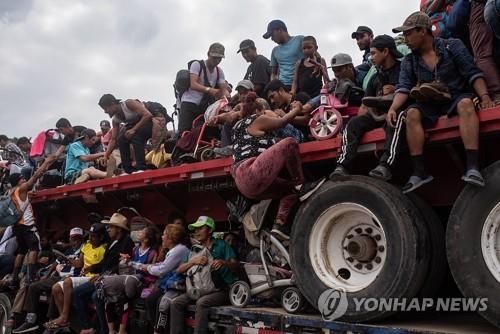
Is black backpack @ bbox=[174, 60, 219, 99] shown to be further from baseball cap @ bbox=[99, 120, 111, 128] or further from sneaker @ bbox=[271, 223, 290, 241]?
baseball cap @ bbox=[99, 120, 111, 128]

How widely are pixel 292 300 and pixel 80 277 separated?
383 centimetres

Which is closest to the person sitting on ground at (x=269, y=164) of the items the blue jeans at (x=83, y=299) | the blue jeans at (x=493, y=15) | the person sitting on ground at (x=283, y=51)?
the blue jeans at (x=493, y=15)

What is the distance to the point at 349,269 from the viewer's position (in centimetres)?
439

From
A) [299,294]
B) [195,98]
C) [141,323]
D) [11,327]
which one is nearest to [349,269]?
[299,294]

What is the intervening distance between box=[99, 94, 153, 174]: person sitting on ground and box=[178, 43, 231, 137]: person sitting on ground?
49 centimetres

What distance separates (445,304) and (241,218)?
2.26 meters

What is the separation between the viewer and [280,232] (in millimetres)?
5020

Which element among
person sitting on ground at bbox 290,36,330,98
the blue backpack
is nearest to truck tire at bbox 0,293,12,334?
person sitting on ground at bbox 290,36,330,98

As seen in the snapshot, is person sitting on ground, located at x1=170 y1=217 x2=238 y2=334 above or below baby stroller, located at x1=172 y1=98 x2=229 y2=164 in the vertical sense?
below

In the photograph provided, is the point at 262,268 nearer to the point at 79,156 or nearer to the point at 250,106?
the point at 250,106

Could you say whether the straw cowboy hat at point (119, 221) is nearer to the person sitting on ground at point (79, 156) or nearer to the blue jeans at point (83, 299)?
the blue jeans at point (83, 299)

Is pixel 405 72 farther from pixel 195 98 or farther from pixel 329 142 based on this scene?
pixel 195 98

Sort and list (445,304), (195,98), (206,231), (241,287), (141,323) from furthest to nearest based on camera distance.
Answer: (195,98) < (141,323) < (206,231) < (241,287) < (445,304)

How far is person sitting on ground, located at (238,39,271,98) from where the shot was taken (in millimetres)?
7902
